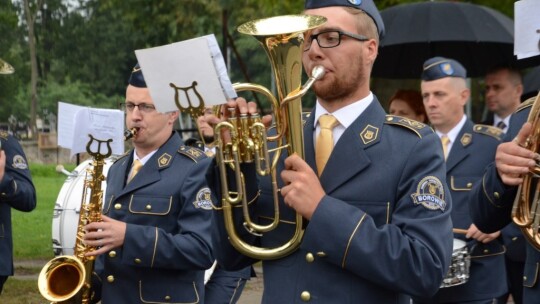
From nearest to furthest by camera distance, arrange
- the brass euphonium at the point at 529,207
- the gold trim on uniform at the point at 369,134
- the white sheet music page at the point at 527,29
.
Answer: the gold trim on uniform at the point at 369,134 < the white sheet music page at the point at 527,29 < the brass euphonium at the point at 529,207

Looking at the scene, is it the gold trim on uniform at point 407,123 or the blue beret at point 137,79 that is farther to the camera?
the blue beret at point 137,79

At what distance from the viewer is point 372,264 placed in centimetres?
331

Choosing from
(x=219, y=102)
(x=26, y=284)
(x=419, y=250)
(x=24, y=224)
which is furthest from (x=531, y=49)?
(x=24, y=224)

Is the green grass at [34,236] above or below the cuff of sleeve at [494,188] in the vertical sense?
below

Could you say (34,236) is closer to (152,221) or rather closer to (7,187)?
(7,187)

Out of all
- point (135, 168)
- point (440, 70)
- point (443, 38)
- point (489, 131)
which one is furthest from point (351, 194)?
point (443, 38)

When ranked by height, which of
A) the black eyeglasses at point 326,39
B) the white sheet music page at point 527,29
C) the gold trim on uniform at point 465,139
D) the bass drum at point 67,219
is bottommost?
the bass drum at point 67,219

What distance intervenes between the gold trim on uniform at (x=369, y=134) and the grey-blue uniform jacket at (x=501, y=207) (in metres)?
0.78

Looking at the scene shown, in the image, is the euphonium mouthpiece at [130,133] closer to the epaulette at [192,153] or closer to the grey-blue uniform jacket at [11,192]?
the epaulette at [192,153]

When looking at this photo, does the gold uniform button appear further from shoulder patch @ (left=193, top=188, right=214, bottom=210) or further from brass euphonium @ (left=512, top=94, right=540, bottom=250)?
shoulder patch @ (left=193, top=188, right=214, bottom=210)

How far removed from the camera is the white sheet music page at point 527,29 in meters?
3.82

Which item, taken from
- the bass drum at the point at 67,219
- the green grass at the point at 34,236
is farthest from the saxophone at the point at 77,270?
the green grass at the point at 34,236

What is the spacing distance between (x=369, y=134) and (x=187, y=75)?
2.33 feet

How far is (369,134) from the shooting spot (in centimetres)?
361
